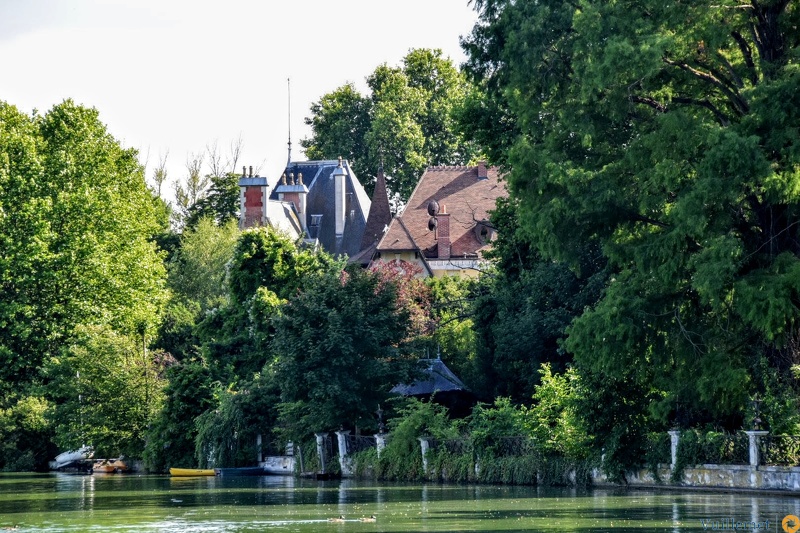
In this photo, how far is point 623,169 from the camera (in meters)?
26.9

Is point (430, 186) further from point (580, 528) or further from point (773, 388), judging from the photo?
point (580, 528)

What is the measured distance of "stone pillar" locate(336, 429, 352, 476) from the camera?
38.2m

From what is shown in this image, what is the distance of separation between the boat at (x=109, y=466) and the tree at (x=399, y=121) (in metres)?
34.2

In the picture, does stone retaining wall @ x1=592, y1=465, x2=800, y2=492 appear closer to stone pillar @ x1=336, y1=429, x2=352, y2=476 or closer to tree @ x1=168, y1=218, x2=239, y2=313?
stone pillar @ x1=336, y1=429, x2=352, y2=476

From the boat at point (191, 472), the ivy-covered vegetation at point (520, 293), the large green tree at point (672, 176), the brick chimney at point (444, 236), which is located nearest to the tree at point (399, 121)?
the brick chimney at point (444, 236)

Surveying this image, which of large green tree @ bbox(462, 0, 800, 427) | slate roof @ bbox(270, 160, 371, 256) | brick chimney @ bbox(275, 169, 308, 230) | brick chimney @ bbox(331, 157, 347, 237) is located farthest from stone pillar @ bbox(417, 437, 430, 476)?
brick chimney @ bbox(275, 169, 308, 230)

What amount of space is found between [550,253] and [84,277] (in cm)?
3185

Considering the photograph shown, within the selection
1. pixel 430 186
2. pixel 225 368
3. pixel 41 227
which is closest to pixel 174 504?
pixel 225 368

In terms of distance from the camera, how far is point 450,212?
72000mm

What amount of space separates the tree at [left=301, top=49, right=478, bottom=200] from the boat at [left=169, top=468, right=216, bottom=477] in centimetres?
3907

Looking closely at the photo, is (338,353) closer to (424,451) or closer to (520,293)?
(424,451)

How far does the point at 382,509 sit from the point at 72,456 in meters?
32.8

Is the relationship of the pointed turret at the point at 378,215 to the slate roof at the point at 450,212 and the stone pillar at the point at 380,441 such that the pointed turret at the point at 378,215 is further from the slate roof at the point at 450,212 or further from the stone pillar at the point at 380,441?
the stone pillar at the point at 380,441

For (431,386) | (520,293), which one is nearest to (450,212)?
(431,386)
